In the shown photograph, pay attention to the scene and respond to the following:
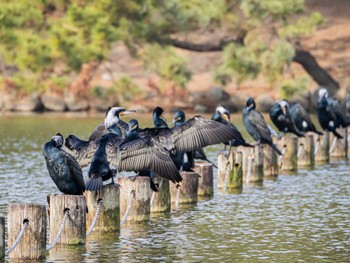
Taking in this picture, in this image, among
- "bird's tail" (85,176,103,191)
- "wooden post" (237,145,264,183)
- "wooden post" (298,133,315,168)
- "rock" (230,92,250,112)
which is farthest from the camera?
"rock" (230,92,250,112)

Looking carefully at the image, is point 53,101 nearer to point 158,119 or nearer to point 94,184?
point 158,119

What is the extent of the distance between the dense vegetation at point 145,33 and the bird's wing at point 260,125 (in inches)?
495

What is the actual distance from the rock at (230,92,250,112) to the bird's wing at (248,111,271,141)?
15.9 meters

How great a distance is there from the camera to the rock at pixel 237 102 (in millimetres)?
Result: 36000

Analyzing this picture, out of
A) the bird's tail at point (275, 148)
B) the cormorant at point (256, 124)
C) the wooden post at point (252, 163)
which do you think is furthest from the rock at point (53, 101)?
the wooden post at point (252, 163)

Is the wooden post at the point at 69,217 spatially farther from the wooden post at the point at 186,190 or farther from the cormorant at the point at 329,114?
the cormorant at the point at 329,114

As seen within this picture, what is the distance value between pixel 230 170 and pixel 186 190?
2105 millimetres

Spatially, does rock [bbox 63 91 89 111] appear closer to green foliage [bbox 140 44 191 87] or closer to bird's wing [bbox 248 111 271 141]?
green foliage [bbox 140 44 191 87]

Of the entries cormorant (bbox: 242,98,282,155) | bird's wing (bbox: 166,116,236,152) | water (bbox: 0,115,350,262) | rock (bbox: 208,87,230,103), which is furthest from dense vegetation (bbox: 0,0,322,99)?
bird's wing (bbox: 166,116,236,152)

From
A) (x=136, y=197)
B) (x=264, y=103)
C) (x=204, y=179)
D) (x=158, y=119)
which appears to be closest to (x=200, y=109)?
(x=264, y=103)

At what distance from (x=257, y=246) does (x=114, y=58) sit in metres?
28.2

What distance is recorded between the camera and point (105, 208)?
13.3 metres

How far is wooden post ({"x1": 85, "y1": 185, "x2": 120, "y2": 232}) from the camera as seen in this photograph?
43.1 feet

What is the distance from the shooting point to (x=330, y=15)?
42.1m
